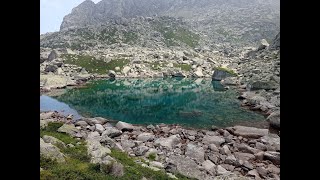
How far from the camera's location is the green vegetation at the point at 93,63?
10140cm

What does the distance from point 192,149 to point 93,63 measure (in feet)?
290

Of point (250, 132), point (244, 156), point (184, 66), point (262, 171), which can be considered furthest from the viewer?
point (184, 66)

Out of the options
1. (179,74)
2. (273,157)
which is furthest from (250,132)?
(179,74)

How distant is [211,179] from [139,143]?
920cm

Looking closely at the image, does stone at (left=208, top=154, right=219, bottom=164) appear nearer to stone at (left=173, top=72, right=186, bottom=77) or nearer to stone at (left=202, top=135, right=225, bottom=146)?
stone at (left=202, top=135, right=225, bottom=146)

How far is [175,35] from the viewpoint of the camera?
18712 cm

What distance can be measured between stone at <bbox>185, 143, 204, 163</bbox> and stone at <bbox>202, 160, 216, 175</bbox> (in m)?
0.77

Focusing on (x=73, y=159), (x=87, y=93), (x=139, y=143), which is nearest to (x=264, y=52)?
(x=87, y=93)

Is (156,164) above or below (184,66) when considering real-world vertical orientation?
below

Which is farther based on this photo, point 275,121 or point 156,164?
point 275,121

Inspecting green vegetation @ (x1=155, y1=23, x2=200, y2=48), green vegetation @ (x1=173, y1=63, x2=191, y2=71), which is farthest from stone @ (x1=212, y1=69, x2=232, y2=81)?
green vegetation @ (x1=155, y1=23, x2=200, y2=48)

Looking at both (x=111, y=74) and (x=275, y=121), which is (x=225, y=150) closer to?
(x=275, y=121)

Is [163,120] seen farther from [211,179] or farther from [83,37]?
[83,37]

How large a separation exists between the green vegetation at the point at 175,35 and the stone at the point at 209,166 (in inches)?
6133
